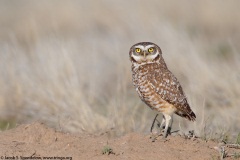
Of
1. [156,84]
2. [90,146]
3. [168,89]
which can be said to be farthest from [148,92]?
[90,146]

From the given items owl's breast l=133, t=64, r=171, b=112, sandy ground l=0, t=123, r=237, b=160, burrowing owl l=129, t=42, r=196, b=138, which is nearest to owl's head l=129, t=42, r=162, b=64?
burrowing owl l=129, t=42, r=196, b=138

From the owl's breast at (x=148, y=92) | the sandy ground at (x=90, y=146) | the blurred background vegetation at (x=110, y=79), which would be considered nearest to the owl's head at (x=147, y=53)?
the owl's breast at (x=148, y=92)

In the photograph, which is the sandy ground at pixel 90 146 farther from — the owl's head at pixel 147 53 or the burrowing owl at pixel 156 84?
the owl's head at pixel 147 53

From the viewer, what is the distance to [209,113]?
1068 cm

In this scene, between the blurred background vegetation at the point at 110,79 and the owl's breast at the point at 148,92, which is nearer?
the owl's breast at the point at 148,92

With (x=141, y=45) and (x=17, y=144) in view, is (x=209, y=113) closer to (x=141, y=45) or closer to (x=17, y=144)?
(x=141, y=45)

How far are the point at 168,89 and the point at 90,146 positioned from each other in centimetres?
124

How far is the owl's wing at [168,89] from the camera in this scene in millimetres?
7398

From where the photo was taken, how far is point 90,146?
6.84 metres

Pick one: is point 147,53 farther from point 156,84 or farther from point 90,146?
point 90,146

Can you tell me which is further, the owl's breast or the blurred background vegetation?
the blurred background vegetation

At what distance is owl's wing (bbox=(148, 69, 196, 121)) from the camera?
740cm

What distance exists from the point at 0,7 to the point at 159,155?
894 inches

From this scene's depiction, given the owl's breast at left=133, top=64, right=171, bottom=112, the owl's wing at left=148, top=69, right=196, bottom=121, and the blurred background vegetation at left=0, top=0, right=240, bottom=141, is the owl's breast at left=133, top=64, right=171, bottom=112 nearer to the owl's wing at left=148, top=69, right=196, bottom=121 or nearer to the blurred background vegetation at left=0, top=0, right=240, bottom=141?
the owl's wing at left=148, top=69, right=196, bottom=121
